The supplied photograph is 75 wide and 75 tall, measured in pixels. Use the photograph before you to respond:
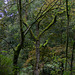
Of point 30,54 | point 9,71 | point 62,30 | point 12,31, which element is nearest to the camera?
point 9,71

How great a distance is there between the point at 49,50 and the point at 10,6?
3950mm

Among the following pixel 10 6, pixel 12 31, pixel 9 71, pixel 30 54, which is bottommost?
pixel 30 54

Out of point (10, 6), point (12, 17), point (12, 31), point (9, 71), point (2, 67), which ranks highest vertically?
point (10, 6)

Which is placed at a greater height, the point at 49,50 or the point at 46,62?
the point at 49,50

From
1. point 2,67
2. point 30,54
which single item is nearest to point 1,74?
point 2,67

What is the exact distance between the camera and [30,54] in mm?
6617

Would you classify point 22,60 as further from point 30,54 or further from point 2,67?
point 2,67

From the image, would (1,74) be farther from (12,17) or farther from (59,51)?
(59,51)

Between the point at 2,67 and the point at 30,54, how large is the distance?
4.85m

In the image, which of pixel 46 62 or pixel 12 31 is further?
pixel 46 62

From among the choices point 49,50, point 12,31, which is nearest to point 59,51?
point 49,50

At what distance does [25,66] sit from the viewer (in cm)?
631

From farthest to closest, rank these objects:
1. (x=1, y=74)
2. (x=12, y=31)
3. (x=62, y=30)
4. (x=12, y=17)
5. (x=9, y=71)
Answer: (x=62, y=30), (x=12, y=31), (x=12, y=17), (x=9, y=71), (x=1, y=74)

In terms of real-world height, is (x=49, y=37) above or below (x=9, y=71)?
above
